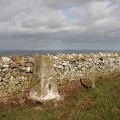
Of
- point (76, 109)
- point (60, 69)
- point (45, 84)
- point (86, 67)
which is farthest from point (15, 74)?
point (86, 67)

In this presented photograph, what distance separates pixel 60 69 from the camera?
14969 millimetres

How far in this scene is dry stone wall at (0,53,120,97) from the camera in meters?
12.3

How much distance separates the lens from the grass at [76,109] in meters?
9.56

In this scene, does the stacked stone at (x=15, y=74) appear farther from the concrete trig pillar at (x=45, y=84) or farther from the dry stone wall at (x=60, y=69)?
the concrete trig pillar at (x=45, y=84)

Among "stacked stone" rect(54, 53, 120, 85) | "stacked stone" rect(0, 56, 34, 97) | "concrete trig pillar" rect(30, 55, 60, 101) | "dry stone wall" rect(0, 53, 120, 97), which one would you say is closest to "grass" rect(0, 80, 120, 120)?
"concrete trig pillar" rect(30, 55, 60, 101)

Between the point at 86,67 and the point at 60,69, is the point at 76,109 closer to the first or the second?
the point at 60,69

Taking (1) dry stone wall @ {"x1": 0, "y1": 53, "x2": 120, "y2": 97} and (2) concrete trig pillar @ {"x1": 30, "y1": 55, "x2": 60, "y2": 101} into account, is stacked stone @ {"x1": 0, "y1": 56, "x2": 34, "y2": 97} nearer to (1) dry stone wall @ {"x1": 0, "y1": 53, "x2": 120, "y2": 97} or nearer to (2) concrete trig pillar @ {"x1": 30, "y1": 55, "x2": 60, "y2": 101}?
(1) dry stone wall @ {"x1": 0, "y1": 53, "x2": 120, "y2": 97}

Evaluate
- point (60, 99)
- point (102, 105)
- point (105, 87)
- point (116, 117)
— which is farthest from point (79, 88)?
point (116, 117)

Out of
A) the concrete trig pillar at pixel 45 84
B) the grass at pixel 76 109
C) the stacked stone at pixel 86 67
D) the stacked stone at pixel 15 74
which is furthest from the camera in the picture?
the stacked stone at pixel 86 67

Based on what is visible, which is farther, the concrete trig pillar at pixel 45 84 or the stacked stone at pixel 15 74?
the stacked stone at pixel 15 74

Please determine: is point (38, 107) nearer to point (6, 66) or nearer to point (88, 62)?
point (6, 66)

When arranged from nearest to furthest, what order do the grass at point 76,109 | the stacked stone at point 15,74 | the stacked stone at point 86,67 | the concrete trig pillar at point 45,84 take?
the grass at point 76,109 → the concrete trig pillar at point 45,84 → the stacked stone at point 15,74 → the stacked stone at point 86,67

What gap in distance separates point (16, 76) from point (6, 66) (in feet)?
2.08

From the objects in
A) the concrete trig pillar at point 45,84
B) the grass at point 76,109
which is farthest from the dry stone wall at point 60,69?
the grass at point 76,109
